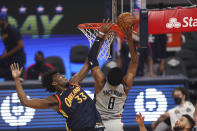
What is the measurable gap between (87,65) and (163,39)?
4.37 metres

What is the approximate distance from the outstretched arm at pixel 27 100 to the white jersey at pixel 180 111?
3071mm

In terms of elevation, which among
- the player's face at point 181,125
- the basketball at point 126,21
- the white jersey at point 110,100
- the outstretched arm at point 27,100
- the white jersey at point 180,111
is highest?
the basketball at point 126,21

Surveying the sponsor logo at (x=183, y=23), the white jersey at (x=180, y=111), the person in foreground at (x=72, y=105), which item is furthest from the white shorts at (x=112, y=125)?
the white jersey at (x=180, y=111)

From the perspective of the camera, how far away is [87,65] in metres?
6.76

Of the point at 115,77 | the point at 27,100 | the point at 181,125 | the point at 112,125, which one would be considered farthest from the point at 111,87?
the point at 27,100

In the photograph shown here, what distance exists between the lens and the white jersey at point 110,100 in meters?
6.77

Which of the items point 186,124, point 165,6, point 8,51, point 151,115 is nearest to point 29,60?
point 8,51

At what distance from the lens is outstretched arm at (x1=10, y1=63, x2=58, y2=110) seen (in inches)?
238

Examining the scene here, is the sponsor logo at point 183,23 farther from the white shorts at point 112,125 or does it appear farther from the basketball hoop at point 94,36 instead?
the white shorts at point 112,125

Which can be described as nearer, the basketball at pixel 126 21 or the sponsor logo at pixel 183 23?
the basketball at pixel 126 21

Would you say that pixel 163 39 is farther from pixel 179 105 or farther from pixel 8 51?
pixel 8 51

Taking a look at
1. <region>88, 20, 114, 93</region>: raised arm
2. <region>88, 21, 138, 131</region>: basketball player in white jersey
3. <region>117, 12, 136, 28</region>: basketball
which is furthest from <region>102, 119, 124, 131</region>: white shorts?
<region>117, 12, 136, 28</region>: basketball

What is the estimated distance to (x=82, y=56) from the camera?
452 inches

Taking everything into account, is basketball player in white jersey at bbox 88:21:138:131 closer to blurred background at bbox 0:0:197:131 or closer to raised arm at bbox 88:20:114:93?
raised arm at bbox 88:20:114:93
